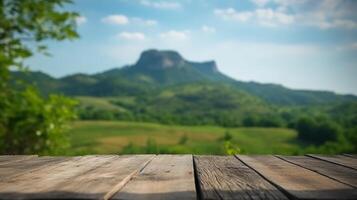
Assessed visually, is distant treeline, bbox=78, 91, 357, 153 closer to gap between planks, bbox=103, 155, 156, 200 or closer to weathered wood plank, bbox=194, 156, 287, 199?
weathered wood plank, bbox=194, 156, 287, 199

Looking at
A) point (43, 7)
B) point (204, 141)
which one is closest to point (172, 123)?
point (204, 141)

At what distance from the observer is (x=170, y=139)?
10925 cm

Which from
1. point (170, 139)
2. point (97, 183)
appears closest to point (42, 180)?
point (97, 183)

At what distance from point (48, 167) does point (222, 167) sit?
3.54 ft

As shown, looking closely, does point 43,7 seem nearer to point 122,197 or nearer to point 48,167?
point 48,167

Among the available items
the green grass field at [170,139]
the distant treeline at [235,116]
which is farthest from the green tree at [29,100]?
the distant treeline at [235,116]

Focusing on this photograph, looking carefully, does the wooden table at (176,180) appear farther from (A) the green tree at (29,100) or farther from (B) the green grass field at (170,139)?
(B) the green grass field at (170,139)

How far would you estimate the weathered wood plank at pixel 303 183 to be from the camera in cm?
158

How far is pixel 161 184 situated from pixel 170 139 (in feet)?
354

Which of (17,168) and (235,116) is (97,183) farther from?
(235,116)

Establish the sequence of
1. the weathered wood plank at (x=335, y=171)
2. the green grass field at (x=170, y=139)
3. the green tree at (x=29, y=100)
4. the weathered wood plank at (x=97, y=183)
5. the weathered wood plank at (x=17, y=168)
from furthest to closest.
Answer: the green grass field at (x=170, y=139) → the green tree at (x=29, y=100) → the weathered wood plank at (x=17, y=168) → the weathered wood plank at (x=335, y=171) → the weathered wood plank at (x=97, y=183)

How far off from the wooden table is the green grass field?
275ft

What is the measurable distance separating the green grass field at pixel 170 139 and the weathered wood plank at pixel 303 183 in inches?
3316

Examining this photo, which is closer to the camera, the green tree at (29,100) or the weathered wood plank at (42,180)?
the weathered wood plank at (42,180)
